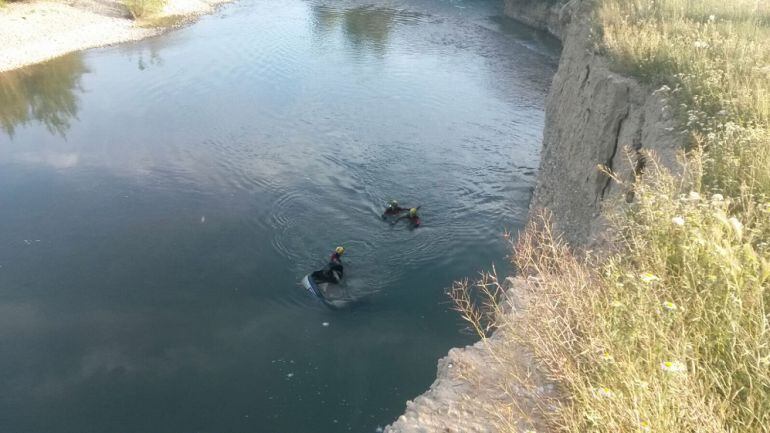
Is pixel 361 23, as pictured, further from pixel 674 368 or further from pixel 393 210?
pixel 674 368

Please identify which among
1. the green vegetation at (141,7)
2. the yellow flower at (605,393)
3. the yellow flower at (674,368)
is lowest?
the green vegetation at (141,7)

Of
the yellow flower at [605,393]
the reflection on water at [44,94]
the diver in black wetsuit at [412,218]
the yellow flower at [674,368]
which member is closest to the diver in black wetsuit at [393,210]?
the diver in black wetsuit at [412,218]

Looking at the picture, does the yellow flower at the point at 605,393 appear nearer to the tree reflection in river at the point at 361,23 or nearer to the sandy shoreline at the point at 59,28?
the tree reflection in river at the point at 361,23

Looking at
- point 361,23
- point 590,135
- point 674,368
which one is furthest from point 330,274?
point 361,23

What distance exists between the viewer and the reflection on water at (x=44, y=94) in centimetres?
1964

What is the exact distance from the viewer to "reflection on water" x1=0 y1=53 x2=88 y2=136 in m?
19.6

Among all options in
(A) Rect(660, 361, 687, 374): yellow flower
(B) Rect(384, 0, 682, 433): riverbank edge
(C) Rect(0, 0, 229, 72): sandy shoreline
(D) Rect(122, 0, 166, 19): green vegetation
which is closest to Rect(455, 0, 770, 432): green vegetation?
(A) Rect(660, 361, 687, 374): yellow flower

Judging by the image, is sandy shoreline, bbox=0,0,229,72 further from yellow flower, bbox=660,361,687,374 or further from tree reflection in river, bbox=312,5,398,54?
yellow flower, bbox=660,361,687,374

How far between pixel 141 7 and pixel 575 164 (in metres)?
30.7

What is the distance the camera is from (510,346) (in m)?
5.16

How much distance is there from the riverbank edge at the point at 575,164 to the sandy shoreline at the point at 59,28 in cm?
2405

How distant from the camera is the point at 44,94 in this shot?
2195 cm

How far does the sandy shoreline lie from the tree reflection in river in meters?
8.84

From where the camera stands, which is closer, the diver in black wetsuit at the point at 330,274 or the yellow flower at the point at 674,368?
the yellow flower at the point at 674,368
